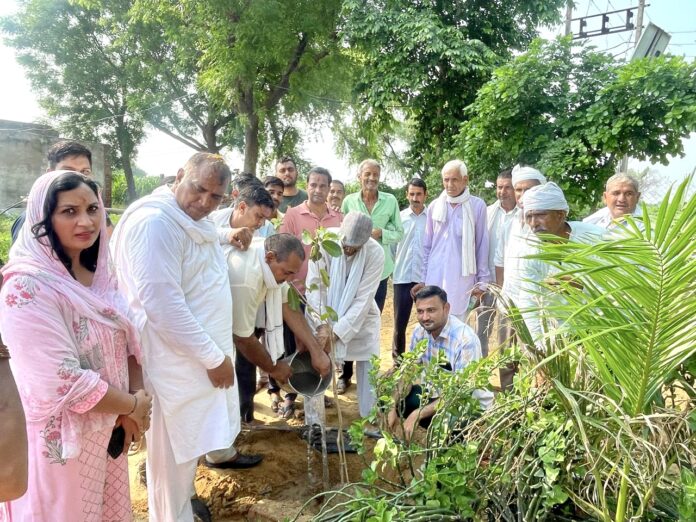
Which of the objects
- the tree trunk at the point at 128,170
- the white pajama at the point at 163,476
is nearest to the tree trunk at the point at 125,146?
the tree trunk at the point at 128,170

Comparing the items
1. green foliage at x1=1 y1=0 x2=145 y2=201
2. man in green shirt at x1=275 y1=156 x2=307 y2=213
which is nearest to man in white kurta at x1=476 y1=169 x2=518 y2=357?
man in green shirt at x1=275 y1=156 x2=307 y2=213

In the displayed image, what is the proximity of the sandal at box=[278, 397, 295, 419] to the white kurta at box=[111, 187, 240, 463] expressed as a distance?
4.96 feet

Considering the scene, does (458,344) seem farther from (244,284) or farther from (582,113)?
(582,113)

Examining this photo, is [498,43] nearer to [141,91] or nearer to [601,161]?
[601,161]

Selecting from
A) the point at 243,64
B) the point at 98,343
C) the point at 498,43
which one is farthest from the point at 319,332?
the point at 243,64

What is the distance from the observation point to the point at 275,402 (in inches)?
164

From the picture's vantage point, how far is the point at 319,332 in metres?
3.19

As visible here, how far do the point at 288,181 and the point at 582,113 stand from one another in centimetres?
357

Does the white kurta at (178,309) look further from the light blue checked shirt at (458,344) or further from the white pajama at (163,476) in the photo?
the light blue checked shirt at (458,344)

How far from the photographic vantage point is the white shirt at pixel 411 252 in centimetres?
495

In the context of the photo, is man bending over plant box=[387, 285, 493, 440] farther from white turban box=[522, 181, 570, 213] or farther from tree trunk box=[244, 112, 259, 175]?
tree trunk box=[244, 112, 259, 175]

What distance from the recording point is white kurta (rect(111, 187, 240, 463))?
7.30 ft

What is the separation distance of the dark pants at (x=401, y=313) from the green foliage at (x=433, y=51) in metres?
5.04

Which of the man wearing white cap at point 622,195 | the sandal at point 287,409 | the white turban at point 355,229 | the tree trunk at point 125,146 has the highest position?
the tree trunk at point 125,146
